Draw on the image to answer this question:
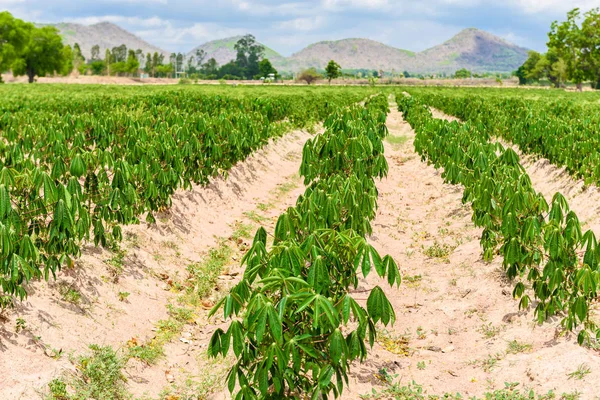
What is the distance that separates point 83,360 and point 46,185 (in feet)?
5.72

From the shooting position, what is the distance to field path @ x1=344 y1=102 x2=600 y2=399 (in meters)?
5.04

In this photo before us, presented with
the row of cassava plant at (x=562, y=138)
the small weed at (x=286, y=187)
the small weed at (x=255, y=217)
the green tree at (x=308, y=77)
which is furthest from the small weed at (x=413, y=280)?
the green tree at (x=308, y=77)

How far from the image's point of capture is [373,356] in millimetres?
5766

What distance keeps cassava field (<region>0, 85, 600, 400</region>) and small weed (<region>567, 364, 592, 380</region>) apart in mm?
19

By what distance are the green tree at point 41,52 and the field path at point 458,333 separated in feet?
305

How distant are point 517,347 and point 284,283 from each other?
11.1ft

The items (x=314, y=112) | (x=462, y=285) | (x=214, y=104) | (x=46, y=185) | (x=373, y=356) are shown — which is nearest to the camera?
(x=46, y=185)

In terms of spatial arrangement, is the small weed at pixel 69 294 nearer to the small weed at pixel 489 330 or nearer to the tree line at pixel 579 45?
the small weed at pixel 489 330

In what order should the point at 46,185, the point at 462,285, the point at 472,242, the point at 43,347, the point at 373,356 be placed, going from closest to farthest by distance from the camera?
the point at 46,185, the point at 43,347, the point at 373,356, the point at 462,285, the point at 472,242

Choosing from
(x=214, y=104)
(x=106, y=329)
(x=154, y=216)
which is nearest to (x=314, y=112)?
(x=214, y=104)

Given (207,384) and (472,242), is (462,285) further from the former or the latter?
(207,384)

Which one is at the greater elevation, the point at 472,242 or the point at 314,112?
the point at 314,112

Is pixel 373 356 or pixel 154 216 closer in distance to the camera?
pixel 373 356

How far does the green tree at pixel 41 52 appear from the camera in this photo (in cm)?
8769
